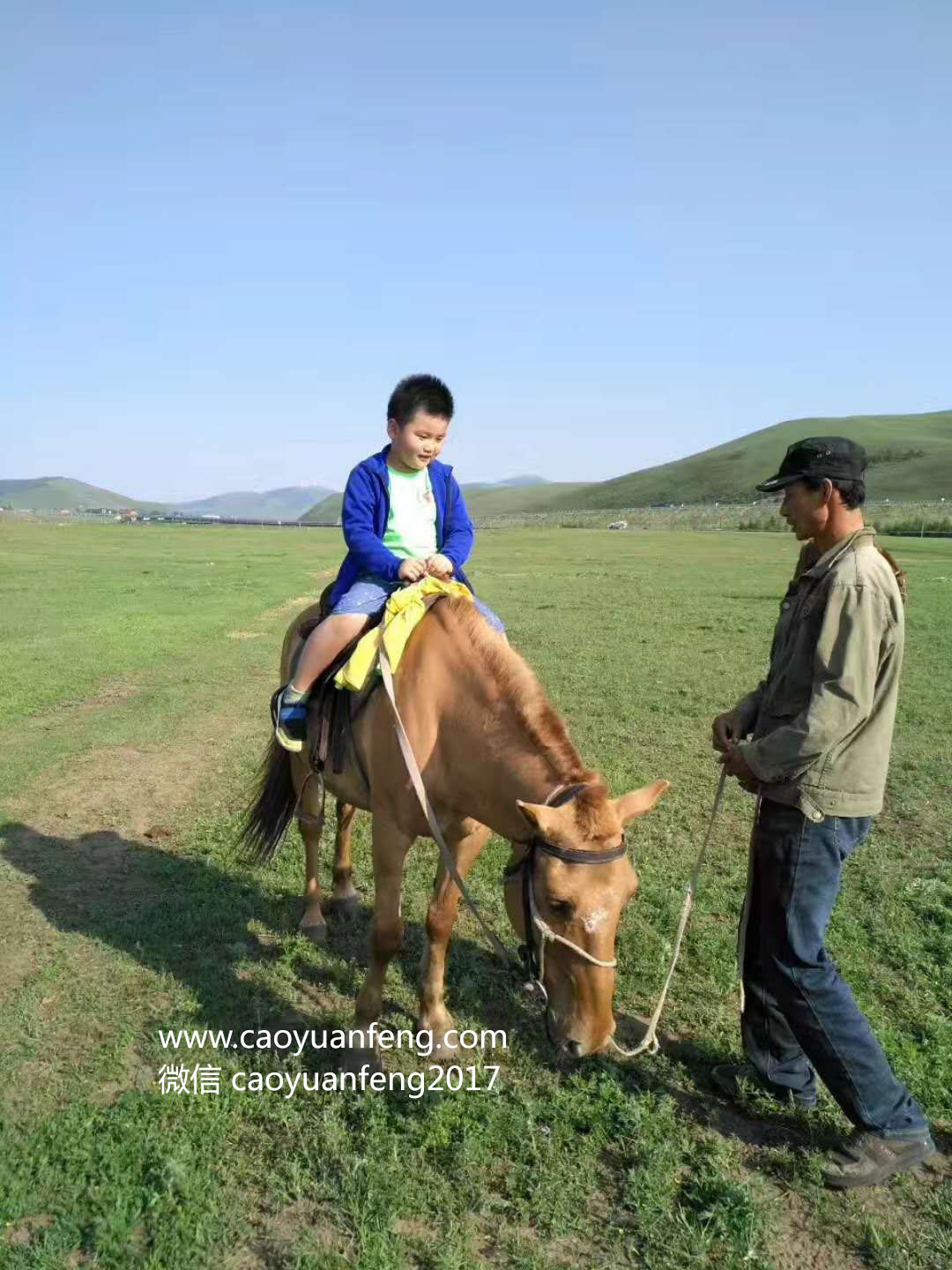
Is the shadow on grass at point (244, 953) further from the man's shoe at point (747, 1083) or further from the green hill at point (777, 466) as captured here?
the green hill at point (777, 466)

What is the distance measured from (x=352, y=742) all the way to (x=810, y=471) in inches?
102

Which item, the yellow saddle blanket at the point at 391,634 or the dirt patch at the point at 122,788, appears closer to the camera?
the yellow saddle blanket at the point at 391,634

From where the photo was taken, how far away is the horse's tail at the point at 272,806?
17.8 feet

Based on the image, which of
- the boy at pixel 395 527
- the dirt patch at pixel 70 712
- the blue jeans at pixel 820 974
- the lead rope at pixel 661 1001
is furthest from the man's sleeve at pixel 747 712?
the dirt patch at pixel 70 712

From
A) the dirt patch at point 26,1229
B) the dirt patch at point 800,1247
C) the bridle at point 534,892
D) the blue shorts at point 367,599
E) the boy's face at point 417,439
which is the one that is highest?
the boy's face at point 417,439

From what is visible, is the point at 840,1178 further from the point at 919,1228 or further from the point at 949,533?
the point at 949,533

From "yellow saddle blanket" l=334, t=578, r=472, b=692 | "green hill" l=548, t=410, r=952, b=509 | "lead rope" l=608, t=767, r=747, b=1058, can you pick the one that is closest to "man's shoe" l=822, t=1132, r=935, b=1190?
"lead rope" l=608, t=767, r=747, b=1058

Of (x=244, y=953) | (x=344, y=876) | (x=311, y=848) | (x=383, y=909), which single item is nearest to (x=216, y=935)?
(x=244, y=953)

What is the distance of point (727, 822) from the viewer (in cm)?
664

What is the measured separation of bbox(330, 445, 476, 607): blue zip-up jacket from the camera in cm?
402

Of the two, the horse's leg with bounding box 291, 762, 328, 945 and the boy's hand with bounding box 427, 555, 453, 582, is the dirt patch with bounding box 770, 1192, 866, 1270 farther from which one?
the boy's hand with bounding box 427, 555, 453, 582

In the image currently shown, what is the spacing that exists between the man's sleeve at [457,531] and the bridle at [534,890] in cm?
178

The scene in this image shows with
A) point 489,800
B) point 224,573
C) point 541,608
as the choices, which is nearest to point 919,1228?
point 489,800

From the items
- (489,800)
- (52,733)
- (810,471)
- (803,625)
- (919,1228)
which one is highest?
(810,471)
